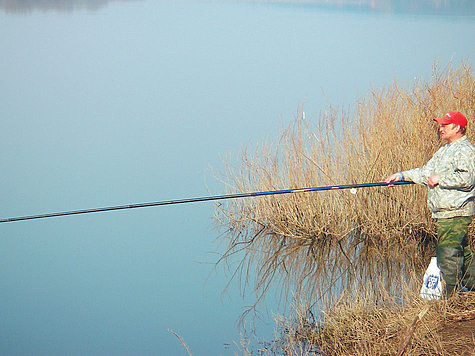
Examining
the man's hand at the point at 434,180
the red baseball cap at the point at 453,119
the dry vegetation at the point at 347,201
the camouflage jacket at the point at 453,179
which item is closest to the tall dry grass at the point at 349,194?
the dry vegetation at the point at 347,201

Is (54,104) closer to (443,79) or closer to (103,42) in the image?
(103,42)

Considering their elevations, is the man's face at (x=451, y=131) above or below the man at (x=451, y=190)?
above

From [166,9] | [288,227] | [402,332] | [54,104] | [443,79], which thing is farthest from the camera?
[166,9]

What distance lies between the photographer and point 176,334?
5.31m

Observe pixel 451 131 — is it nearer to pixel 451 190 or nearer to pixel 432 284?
pixel 451 190

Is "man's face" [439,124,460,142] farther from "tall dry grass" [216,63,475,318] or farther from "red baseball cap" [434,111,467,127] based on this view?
"tall dry grass" [216,63,475,318]

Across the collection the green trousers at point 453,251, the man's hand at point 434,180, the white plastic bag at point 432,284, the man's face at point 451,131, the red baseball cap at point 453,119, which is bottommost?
the white plastic bag at point 432,284

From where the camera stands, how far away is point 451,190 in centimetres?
487

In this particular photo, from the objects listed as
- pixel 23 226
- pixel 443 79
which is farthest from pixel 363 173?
pixel 23 226

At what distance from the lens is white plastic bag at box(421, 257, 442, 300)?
16.6 ft

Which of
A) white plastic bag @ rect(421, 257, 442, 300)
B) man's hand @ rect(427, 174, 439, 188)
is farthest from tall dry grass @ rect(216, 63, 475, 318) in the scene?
man's hand @ rect(427, 174, 439, 188)

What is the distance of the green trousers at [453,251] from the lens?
491 centimetres

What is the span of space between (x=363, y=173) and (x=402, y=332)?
9.38 ft

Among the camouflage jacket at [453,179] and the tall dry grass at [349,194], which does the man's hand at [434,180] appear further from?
the tall dry grass at [349,194]
